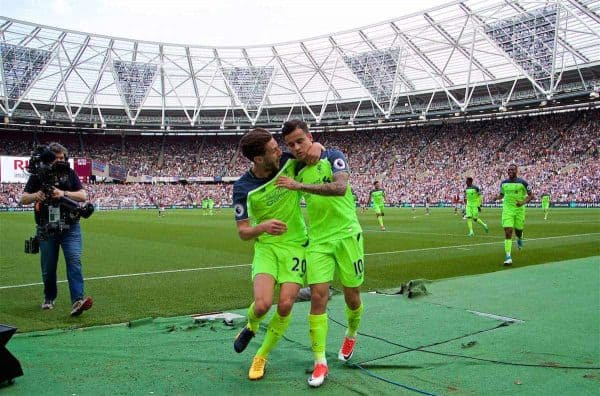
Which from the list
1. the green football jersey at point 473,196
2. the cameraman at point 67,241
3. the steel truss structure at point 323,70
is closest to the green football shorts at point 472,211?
the green football jersey at point 473,196

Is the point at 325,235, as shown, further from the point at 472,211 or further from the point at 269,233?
the point at 472,211

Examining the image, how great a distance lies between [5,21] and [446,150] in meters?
48.7

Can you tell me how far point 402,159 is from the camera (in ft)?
208

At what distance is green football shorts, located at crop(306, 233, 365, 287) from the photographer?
4.35 m

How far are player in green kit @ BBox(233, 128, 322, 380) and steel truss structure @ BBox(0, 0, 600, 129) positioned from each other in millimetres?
43995

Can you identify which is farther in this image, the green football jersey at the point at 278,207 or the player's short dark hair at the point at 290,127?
the green football jersey at the point at 278,207

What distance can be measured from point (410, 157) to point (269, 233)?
60542mm

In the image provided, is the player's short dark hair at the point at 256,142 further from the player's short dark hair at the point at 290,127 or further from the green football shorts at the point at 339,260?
the green football shorts at the point at 339,260

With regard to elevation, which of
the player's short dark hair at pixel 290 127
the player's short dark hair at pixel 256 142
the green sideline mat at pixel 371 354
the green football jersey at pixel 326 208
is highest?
the player's short dark hair at pixel 290 127

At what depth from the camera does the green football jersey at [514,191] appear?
11852 mm

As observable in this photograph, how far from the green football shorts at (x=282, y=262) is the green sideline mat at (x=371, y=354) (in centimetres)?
83

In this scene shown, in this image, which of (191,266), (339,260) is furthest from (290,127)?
(191,266)

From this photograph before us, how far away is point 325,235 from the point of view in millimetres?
4508

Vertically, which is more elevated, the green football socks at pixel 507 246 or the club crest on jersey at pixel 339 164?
the club crest on jersey at pixel 339 164
